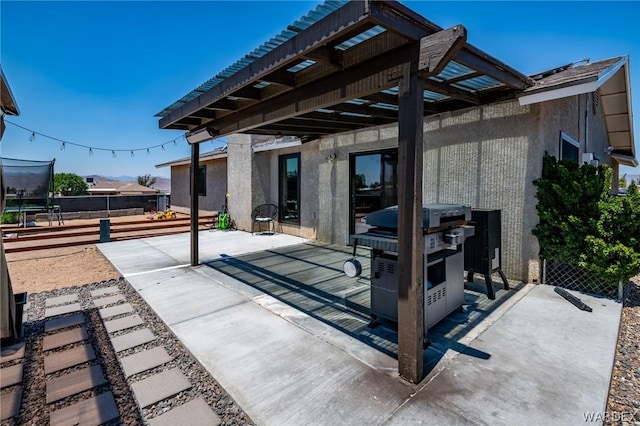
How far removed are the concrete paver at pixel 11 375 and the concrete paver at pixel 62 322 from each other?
0.86 metres

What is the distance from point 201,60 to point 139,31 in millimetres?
3125

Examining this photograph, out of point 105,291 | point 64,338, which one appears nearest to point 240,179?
point 105,291

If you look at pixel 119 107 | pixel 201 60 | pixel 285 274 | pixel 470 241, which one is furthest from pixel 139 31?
pixel 119 107

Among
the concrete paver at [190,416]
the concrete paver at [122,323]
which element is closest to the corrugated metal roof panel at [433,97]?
the concrete paver at [190,416]

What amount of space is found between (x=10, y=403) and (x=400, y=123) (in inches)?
153

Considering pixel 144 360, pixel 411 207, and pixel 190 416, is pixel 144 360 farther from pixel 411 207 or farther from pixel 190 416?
pixel 411 207

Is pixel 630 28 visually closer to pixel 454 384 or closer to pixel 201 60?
pixel 454 384

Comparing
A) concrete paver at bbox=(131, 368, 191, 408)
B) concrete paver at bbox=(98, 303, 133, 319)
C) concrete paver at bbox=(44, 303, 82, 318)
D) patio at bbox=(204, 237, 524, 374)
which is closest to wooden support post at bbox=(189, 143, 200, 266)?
patio at bbox=(204, 237, 524, 374)

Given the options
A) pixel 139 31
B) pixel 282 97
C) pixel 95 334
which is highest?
pixel 139 31

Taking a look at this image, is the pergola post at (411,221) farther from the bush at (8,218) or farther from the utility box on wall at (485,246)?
the bush at (8,218)

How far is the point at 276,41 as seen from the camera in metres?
2.90

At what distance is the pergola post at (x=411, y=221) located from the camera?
253 centimetres

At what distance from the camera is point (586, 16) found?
261 inches

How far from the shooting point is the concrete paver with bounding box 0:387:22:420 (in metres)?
2.33
